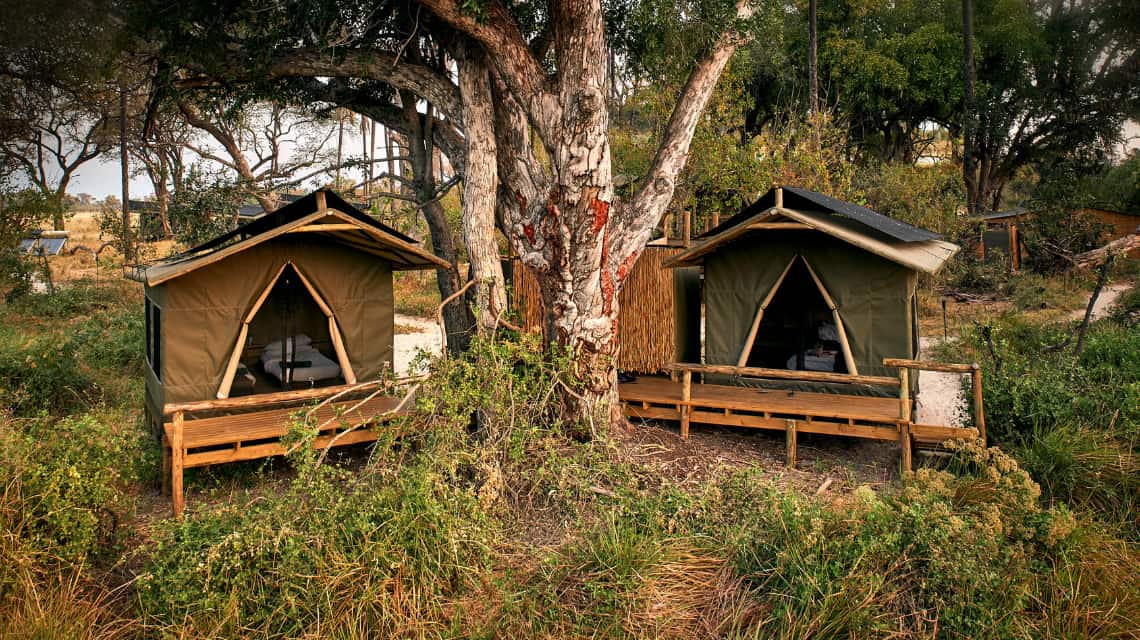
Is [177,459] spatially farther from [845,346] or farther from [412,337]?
[412,337]

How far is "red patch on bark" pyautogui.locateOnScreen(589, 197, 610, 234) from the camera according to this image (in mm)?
7043

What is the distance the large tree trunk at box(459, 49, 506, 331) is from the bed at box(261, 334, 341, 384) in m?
2.12

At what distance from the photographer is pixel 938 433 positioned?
6836 millimetres

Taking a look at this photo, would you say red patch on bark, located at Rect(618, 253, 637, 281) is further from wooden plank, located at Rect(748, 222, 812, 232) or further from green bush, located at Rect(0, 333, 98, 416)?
green bush, located at Rect(0, 333, 98, 416)

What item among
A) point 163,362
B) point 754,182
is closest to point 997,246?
point 754,182

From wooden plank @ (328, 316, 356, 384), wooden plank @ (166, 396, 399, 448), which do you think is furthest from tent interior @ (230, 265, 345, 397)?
wooden plank @ (166, 396, 399, 448)

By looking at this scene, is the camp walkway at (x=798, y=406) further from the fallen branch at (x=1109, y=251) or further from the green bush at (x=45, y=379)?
the green bush at (x=45, y=379)

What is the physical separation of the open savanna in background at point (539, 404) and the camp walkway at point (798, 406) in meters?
0.04

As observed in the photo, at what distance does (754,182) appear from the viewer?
13742 mm

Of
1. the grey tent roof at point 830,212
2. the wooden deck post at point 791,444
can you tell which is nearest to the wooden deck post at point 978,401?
the grey tent roof at point 830,212

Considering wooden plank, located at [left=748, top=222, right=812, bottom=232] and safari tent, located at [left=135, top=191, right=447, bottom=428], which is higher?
wooden plank, located at [left=748, top=222, right=812, bottom=232]

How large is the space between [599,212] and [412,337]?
28.7 feet

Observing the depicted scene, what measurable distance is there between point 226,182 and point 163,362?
481 cm

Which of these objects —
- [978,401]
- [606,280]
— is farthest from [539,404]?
[978,401]
